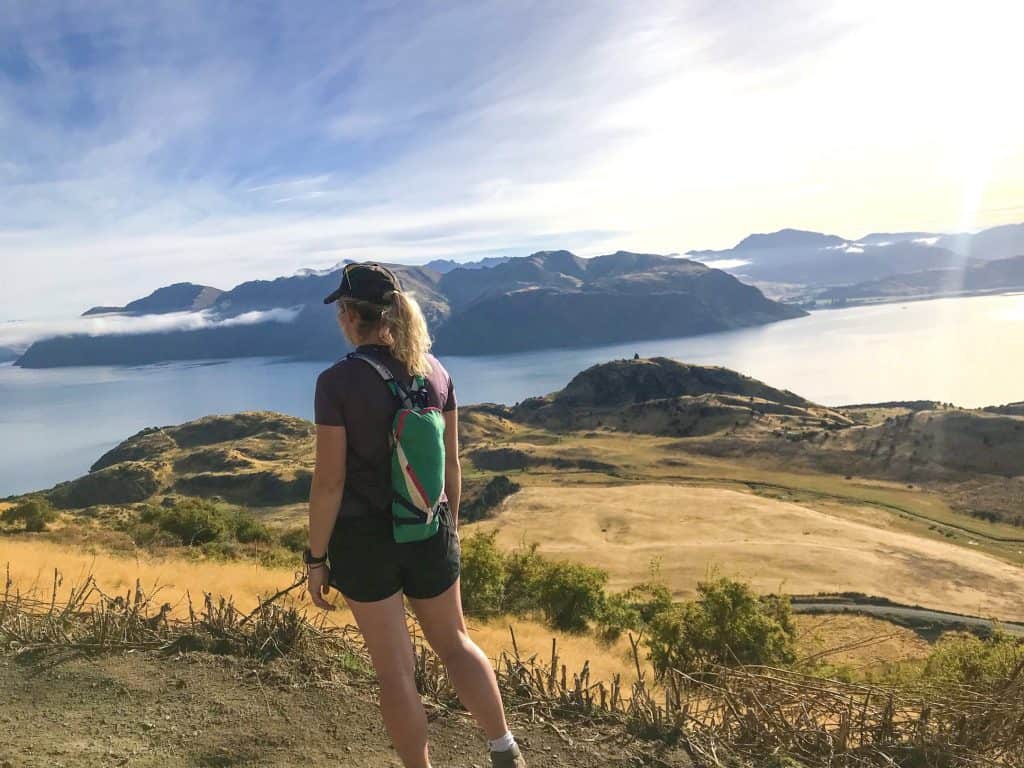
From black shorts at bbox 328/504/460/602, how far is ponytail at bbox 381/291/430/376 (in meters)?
0.78

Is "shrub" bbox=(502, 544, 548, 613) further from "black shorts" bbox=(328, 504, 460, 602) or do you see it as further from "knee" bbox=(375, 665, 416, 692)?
"black shorts" bbox=(328, 504, 460, 602)

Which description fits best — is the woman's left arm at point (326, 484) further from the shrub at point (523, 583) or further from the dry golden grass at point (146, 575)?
the shrub at point (523, 583)

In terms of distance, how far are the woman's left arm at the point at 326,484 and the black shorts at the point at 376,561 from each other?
0.07 meters

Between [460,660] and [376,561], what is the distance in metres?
0.77

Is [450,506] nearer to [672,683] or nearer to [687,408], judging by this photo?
[672,683]

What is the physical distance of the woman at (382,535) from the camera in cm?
289

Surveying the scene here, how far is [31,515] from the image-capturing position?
21.0 metres

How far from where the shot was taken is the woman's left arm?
2.84 meters

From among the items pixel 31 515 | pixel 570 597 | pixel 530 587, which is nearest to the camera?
pixel 31 515

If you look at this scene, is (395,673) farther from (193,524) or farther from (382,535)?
(193,524)

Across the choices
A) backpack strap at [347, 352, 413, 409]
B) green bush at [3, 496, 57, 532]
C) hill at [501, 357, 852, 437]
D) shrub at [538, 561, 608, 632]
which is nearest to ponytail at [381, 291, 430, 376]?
backpack strap at [347, 352, 413, 409]

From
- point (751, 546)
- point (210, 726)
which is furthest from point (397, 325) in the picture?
point (751, 546)

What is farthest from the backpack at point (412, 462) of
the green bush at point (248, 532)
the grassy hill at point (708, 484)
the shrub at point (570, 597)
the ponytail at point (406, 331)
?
the green bush at point (248, 532)

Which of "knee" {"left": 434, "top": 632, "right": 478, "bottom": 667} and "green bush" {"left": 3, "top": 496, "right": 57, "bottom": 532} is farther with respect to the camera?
"green bush" {"left": 3, "top": 496, "right": 57, "bottom": 532}
